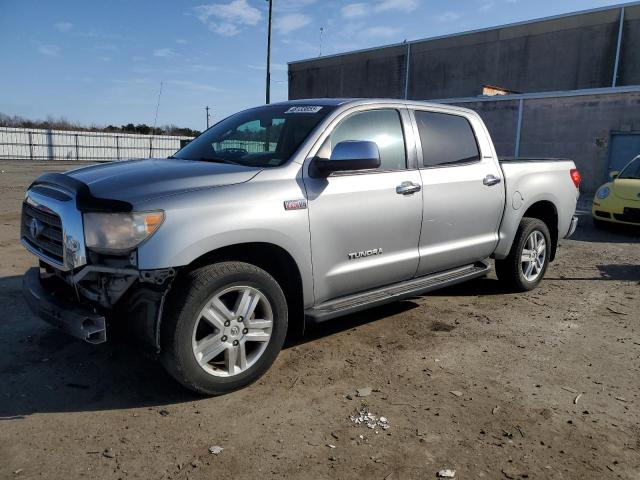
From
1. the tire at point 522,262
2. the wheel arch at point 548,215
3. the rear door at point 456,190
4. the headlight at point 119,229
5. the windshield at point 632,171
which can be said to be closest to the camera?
the headlight at point 119,229

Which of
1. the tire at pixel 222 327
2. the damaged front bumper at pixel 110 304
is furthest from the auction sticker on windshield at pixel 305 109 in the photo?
the damaged front bumper at pixel 110 304

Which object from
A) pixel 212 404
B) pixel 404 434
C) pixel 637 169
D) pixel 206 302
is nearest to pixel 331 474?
pixel 404 434

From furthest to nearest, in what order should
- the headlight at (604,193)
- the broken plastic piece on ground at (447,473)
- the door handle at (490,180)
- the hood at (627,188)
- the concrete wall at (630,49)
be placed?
the concrete wall at (630,49)
the headlight at (604,193)
the hood at (627,188)
the door handle at (490,180)
the broken plastic piece on ground at (447,473)

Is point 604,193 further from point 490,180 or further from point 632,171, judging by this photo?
point 490,180

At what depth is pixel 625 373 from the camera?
3699mm

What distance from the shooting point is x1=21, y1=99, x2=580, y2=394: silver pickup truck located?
116 inches

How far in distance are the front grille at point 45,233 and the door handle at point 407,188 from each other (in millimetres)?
2376

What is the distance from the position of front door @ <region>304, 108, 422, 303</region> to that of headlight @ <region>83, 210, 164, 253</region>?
42.5 inches

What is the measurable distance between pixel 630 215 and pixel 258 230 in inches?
332

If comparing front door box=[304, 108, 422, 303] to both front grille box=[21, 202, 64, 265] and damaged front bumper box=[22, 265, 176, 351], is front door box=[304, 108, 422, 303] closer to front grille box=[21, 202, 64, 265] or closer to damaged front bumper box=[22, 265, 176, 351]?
damaged front bumper box=[22, 265, 176, 351]

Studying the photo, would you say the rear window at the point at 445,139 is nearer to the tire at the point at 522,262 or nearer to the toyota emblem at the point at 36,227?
the tire at the point at 522,262

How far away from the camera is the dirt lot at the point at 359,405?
103 inches

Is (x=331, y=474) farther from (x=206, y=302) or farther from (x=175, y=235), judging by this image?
(x=175, y=235)

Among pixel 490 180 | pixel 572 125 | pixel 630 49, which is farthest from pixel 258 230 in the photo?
pixel 630 49
